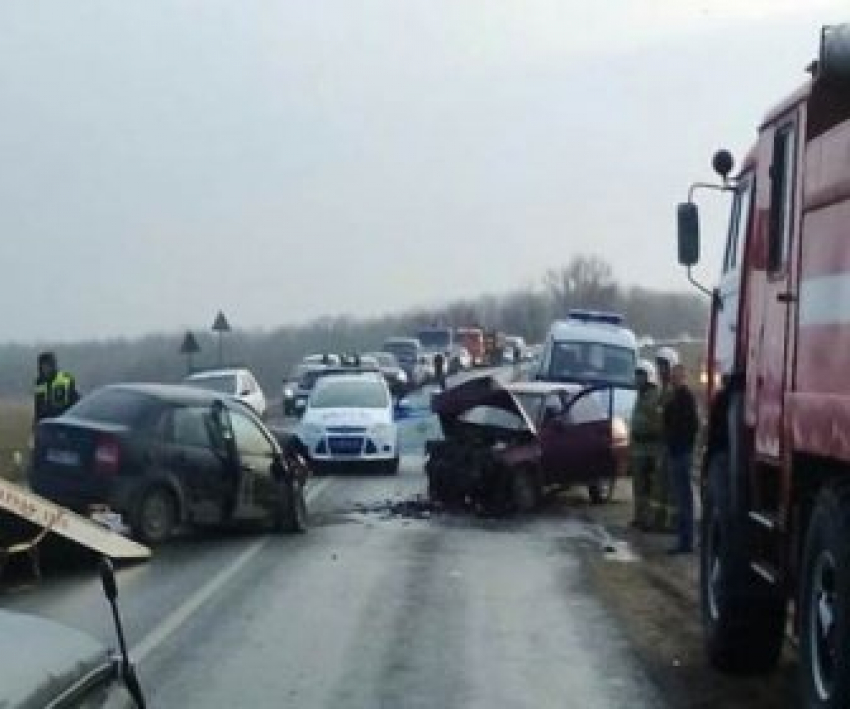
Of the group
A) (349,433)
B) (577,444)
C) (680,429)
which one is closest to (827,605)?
(680,429)

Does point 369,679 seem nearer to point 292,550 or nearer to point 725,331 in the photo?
point 725,331

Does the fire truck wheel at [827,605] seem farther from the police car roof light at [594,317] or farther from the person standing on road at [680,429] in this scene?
the police car roof light at [594,317]

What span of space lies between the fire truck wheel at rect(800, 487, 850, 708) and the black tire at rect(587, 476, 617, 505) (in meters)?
14.3

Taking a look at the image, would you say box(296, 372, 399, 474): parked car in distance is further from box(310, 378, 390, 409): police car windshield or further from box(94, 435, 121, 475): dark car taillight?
box(94, 435, 121, 475): dark car taillight

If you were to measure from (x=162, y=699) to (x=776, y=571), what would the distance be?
311cm

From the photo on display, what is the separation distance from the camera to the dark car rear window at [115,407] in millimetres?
15633

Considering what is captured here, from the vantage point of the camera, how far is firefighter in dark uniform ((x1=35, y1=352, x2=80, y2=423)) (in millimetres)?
19188

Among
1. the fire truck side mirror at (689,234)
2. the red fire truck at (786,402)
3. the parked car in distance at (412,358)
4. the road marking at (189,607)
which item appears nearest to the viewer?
the red fire truck at (786,402)

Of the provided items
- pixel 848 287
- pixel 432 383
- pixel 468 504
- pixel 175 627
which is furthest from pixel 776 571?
pixel 432 383

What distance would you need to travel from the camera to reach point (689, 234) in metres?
10.7

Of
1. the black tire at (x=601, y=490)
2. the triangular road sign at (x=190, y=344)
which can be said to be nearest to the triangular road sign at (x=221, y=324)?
the triangular road sign at (x=190, y=344)

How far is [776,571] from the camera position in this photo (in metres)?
7.72

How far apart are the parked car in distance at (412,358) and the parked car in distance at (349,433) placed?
1167 inches

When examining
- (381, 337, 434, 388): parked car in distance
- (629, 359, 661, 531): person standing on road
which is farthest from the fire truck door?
(381, 337, 434, 388): parked car in distance
